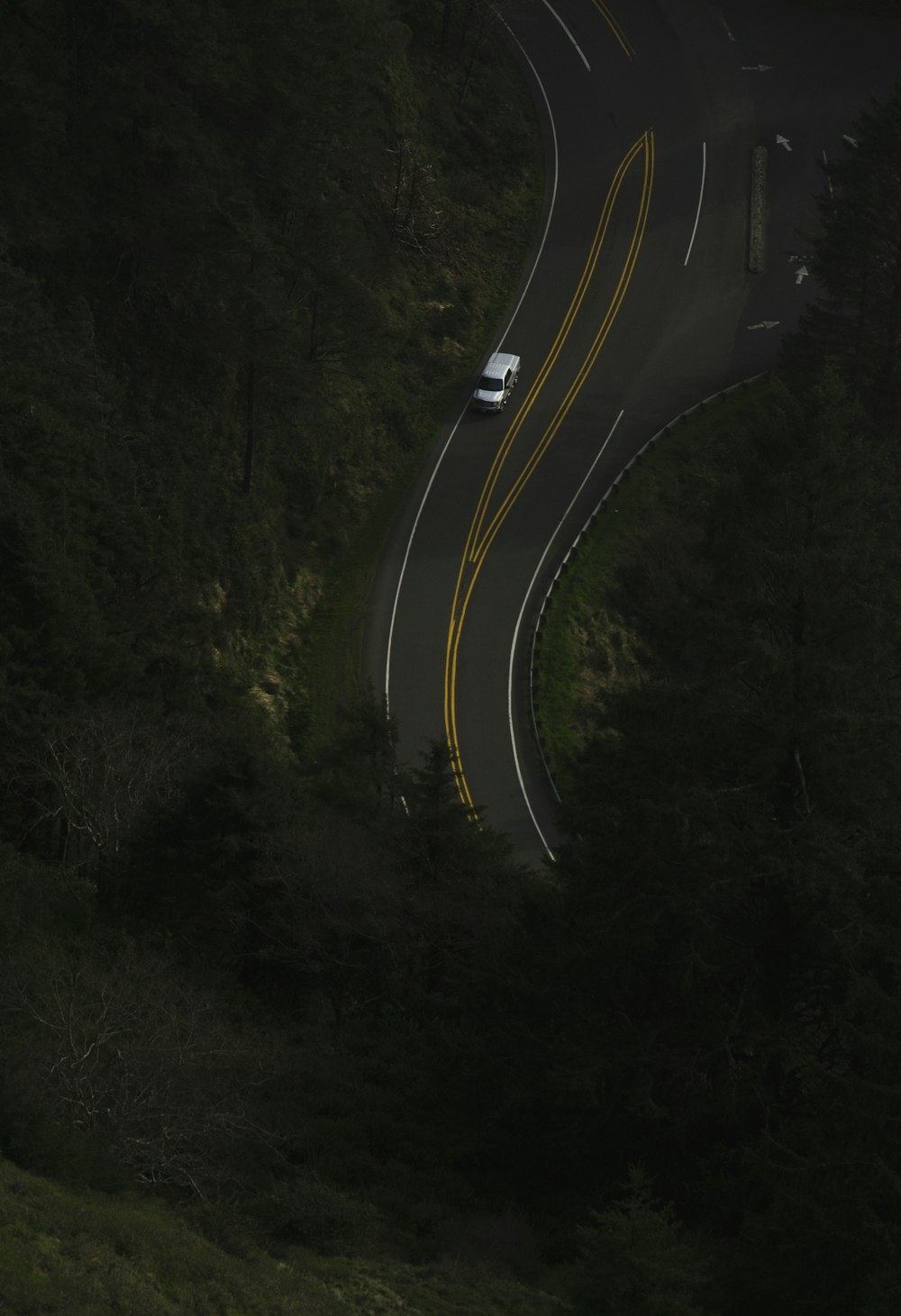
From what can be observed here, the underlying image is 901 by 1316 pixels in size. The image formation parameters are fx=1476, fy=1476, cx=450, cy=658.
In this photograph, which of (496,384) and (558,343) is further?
(558,343)

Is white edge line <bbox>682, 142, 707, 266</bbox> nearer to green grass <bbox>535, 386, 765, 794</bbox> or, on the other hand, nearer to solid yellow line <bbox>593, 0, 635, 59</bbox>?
solid yellow line <bbox>593, 0, 635, 59</bbox>

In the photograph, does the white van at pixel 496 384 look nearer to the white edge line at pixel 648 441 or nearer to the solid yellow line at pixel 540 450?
the solid yellow line at pixel 540 450

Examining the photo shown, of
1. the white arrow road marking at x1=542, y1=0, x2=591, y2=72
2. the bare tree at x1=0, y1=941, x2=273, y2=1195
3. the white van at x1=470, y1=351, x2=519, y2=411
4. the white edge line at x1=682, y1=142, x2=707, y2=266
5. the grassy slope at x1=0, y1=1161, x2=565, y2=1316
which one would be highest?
the white arrow road marking at x1=542, y1=0, x2=591, y2=72

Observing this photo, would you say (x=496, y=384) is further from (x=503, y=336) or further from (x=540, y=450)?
(x=503, y=336)

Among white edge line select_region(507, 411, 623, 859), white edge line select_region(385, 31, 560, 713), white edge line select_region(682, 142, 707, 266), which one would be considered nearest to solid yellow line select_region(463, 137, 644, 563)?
white edge line select_region(385, 31, 560, 713)

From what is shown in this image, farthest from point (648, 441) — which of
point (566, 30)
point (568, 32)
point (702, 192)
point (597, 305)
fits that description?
point (566, 30)

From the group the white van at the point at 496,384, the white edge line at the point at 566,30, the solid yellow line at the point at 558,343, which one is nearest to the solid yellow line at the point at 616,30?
the white edge line at the point at 566,30

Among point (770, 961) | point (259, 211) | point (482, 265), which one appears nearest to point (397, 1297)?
point (770, 961)
